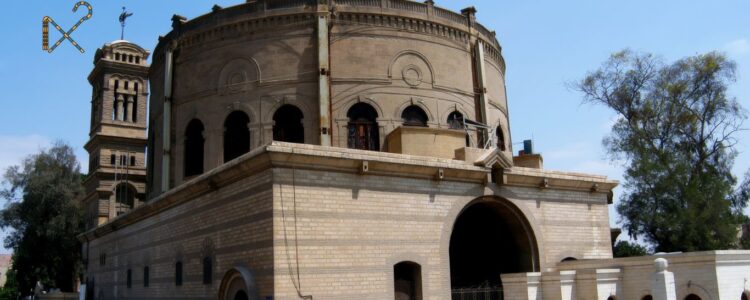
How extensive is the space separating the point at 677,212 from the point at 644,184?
2156mm

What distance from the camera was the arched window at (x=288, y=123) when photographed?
2595cm

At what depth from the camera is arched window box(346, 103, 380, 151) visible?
2578 centimetres

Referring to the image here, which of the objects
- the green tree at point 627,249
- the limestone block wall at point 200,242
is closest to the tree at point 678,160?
the green tree at point 627,249

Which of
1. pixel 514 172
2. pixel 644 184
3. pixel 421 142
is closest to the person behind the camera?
pixel 514 172

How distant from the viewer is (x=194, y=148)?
27781 millimetres

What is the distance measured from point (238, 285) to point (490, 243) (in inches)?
373

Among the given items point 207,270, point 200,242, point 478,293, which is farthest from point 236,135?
point 478,293

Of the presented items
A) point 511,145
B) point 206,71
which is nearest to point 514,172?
point 511,145

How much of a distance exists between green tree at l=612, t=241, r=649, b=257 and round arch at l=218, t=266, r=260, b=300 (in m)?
28.5

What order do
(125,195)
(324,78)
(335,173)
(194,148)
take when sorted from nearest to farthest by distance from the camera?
1. (335,173)
2. (324,78)
3. (194,148)
4. (125,195)

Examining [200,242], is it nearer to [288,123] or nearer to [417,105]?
[288,123]

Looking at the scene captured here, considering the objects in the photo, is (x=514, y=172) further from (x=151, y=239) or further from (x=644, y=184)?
(x=644, y=184)

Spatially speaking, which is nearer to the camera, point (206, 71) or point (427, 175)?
point (427, 175)

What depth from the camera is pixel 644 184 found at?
34312 mm
